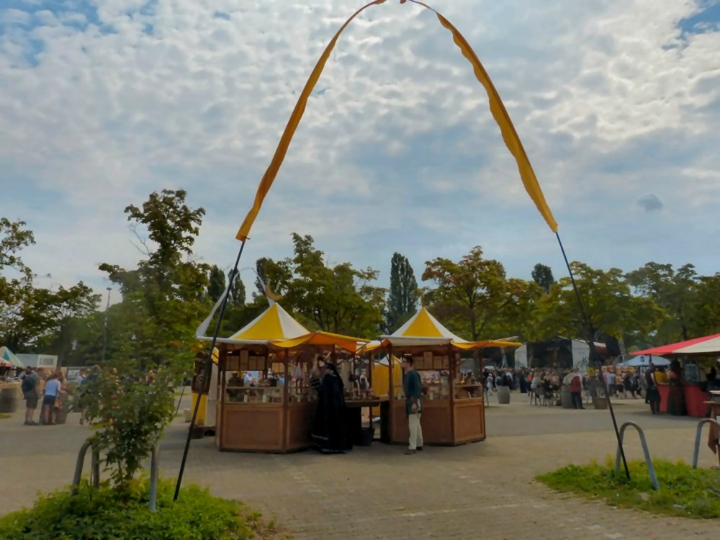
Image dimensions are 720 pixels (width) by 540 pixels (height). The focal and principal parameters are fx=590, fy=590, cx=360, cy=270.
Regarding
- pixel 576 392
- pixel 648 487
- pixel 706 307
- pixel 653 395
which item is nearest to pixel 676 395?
pixel 653 395

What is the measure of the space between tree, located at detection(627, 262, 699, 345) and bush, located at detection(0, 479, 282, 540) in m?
36.5

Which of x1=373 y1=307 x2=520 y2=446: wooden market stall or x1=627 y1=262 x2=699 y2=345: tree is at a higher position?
x1=627 y1=262 x2=699 y2=345: tree

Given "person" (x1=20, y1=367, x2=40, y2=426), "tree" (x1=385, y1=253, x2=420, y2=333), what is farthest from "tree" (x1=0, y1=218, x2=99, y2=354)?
"tree" (x1=385, y1=253, x2=420, y2=333)

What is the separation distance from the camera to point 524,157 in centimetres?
841

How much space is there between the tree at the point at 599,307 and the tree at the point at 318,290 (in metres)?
9.06

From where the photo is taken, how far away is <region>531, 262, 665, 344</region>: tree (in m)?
28.9

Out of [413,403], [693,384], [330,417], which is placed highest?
[693,384]

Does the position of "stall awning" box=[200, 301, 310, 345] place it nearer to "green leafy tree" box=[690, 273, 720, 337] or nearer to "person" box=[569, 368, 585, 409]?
"person" box=[569, 368, 585, 409]

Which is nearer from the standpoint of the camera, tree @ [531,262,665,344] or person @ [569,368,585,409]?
person @ [569,368,585,409]

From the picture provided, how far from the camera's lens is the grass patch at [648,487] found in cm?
650

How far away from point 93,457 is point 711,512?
6389 millimetres

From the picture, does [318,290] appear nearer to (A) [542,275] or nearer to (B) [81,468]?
(B) [81,468]

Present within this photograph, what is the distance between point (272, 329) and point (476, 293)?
16845mm

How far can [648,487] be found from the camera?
722 cm
